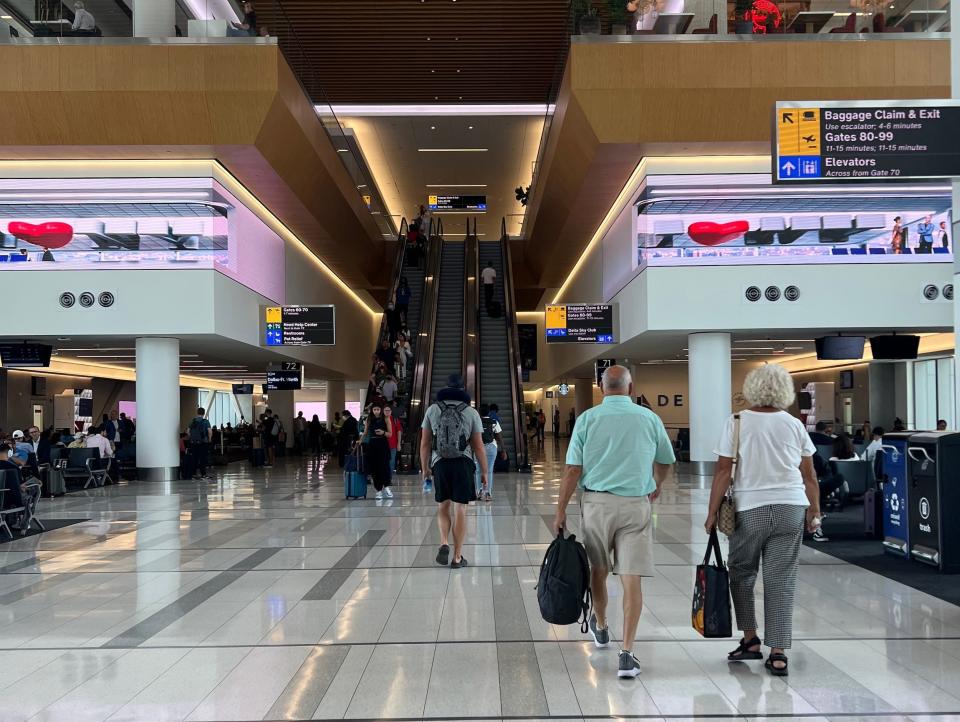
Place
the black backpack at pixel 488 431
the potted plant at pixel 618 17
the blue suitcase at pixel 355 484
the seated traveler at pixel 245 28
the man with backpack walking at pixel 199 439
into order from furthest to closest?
the man with backpack walking at pixel 199 439 → the seated traveler at pixel 245 28 → the potted plant at pixel 618 17 → the black backpack at pixel 488 431 → the blue suitcase at pixel 355 484

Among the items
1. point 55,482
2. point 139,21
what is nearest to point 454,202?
point 139,21

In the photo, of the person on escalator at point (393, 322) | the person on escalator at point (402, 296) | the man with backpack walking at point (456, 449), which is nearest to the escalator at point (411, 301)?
the person on escalator at point (393, 322)

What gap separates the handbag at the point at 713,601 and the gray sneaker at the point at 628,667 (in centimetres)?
37

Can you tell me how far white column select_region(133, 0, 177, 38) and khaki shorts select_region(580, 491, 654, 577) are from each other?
14217 millimetres

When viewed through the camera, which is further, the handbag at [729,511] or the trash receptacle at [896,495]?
the trash receptacle at [896,495]

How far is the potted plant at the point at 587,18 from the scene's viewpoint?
15523 millimetres

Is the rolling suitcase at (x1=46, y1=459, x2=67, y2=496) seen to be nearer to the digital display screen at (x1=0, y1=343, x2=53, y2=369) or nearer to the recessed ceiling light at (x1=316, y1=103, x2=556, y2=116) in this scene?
the digital display screen at (x1=0, y1=343, x2=53, y2=369)

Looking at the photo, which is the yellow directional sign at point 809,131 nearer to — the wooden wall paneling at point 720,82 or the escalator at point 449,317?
the wooden wall paneling at point 720,82

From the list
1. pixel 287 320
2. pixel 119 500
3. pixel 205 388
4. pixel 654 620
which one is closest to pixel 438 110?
pixel 287 320

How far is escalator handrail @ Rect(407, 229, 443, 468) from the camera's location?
19.8 m

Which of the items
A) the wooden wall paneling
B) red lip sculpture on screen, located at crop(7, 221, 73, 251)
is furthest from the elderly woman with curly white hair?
red lip sculpture on screen, located at crop(7, 221, 73, 251)

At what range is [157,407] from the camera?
1770cm

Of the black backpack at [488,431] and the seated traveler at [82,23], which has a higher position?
the seated traveler at [82,23]

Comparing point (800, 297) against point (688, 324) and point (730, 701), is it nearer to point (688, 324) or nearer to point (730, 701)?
point (688, 324)
